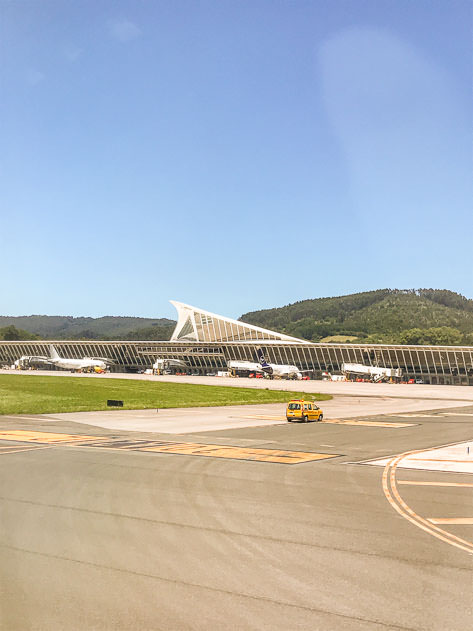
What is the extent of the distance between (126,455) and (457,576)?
60.1 feet

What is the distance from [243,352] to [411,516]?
152 metres

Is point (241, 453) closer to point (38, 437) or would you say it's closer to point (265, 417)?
point (38, 437)

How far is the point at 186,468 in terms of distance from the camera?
917 inches

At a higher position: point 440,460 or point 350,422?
point 440,460

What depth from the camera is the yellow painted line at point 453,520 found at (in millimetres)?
15164

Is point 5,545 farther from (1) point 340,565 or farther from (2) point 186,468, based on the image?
(2) point 186,468

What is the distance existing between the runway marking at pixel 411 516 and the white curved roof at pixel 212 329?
14932cm

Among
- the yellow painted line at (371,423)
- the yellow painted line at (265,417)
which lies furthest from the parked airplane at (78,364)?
the yellow painted line at (371,423)

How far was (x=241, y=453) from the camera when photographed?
92.9 feet

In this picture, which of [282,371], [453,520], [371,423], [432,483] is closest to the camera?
[453,520]

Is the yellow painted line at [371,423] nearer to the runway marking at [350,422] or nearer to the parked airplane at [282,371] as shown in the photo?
the runway marking at [350,422]

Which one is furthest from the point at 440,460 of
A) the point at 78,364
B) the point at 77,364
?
the point at 77,364

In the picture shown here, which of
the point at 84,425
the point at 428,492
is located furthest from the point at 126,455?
the point at 84,425

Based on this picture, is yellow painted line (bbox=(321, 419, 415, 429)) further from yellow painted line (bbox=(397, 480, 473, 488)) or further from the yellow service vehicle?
yellow painted line (bbox=(397, 480, 473, 488))
